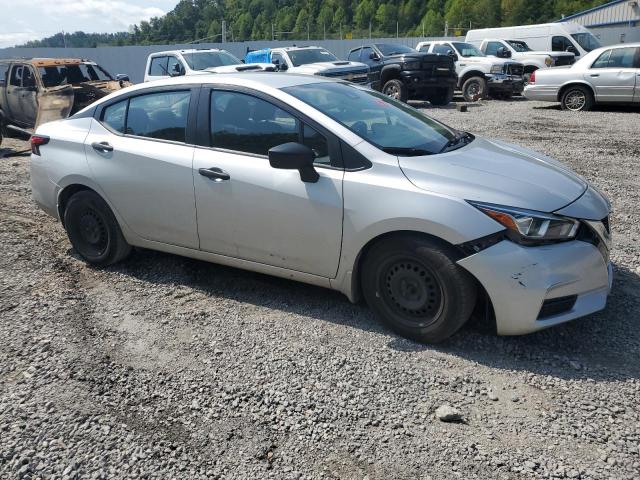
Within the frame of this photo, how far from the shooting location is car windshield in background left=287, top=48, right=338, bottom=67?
54.3 feet

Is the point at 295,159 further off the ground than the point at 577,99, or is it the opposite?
the point at 295,159

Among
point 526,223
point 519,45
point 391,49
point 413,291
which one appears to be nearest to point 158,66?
point 391,49

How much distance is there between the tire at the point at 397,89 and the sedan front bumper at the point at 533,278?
1415 cm

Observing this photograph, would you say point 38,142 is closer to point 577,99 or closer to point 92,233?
point 92,233

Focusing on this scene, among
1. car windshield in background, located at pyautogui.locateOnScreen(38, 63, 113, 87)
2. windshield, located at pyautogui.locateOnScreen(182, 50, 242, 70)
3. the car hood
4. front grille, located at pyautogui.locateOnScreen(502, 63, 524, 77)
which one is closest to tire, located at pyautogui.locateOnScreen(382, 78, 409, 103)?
front grille, located at pyautogui.locateOnScreen(502, 63, 524, 77)

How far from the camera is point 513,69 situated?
62.4 ft

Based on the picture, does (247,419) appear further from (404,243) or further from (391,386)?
(404,243)

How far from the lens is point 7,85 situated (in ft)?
42.2

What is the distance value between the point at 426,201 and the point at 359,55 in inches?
678

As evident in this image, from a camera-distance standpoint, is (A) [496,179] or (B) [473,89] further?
(B) [473,89]

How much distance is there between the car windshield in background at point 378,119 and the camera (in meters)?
4.04

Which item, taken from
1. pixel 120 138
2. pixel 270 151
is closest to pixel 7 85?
pixel 120 138

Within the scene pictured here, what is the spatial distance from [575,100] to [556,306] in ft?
43.1

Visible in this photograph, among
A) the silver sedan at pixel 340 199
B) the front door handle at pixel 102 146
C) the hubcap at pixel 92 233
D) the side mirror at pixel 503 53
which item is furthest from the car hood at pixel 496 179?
the side mirror at pixel 503 53
